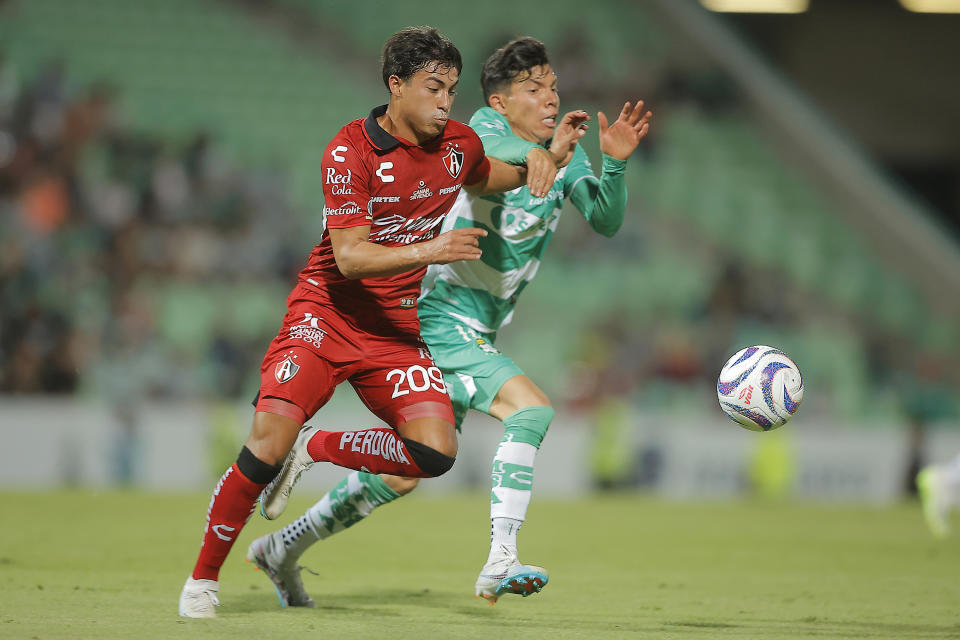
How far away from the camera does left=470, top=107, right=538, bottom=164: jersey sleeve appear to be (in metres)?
5.41

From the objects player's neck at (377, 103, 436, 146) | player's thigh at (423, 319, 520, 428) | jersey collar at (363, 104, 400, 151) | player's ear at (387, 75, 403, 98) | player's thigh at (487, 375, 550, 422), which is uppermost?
player's ear at (387, 75, 403, 98)

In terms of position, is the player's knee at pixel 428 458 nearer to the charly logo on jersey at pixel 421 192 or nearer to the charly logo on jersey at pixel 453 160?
the charly logo on jersey at pixel 421 192

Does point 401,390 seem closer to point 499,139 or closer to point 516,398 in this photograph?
point 516,398

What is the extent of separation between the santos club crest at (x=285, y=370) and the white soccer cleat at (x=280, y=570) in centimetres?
96

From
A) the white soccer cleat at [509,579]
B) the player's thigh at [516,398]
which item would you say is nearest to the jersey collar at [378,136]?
the player's thigh at [516,398]

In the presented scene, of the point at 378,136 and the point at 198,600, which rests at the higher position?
the point at 378,136

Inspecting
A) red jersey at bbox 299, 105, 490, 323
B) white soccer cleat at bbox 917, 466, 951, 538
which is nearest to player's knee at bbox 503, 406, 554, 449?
red jersey at bbox 299, 105, 490, 323

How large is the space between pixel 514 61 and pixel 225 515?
2569 millimetres

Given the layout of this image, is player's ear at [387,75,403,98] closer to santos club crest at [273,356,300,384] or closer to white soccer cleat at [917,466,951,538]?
santos club crest at [273,356,300,384]

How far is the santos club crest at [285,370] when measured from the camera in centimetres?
491

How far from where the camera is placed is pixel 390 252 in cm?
470

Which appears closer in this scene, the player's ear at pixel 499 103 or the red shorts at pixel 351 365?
the red shorts at pixel 351 365

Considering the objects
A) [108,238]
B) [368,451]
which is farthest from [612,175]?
[108,238]

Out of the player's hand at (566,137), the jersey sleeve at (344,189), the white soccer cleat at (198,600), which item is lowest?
the white soccer cleat at (198,600)
